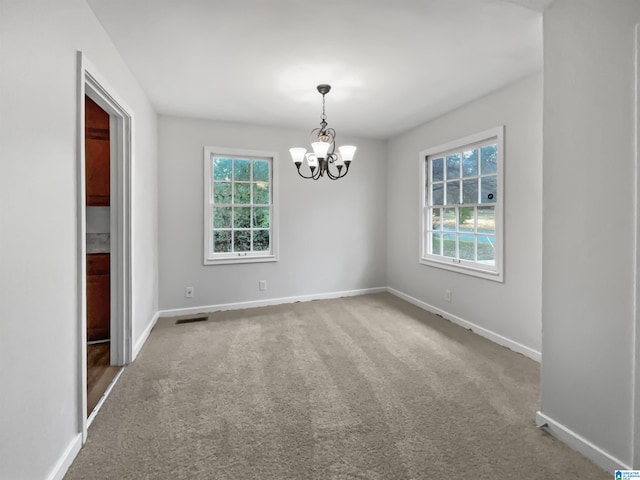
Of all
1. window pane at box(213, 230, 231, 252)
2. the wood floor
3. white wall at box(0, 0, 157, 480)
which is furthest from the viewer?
window pane at box(213, 230, 231, 252)

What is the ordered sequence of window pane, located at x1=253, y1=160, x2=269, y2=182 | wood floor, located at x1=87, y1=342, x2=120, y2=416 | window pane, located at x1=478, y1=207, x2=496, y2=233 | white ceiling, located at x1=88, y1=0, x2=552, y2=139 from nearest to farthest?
white ceiling, located at x1=88, y1=0, x2=552, y2=139
wood floor, located at x1=87, y1=342, x2=120, y2=416
window pane, located at x1=478, y1=207, x2=496, y2=233
window pane, located at x1=253, y1=160, x2=269, y2=182

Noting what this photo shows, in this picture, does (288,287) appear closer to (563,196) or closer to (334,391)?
(334,391)

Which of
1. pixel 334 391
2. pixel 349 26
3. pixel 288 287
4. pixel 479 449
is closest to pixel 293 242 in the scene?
pixel 288 287

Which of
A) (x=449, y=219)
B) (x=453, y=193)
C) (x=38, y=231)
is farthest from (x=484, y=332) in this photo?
(x=38, y=231)

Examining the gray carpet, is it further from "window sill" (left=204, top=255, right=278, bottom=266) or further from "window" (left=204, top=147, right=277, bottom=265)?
"window" (left=204, top=147, right=277, bottom=265)

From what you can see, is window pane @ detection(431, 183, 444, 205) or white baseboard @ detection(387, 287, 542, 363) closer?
white baseboard @ detection(387, 287, 542, 363)

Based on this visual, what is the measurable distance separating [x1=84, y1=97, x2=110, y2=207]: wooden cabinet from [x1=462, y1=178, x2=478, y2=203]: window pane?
3.69m

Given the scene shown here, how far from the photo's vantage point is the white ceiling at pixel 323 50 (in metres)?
1.85

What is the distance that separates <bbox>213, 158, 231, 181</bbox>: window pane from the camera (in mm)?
3990

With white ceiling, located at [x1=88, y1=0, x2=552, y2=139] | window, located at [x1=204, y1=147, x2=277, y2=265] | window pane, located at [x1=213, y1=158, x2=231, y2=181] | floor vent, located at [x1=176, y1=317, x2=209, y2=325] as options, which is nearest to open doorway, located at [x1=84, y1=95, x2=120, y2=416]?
white ceiling, located at [x1=88, y1=0, x2=552, y2=139]

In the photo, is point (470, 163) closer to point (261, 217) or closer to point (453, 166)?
point (453, 166)

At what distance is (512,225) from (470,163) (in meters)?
0.88

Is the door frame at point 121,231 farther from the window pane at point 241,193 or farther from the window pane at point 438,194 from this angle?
the window pane at point 438,194

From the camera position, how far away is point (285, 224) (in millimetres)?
4258
